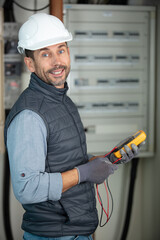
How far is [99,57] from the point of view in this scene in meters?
2.30

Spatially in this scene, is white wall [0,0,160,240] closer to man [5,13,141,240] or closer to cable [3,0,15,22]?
cable [3,0,15,22]

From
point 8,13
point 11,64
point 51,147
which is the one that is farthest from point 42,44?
point 8,13

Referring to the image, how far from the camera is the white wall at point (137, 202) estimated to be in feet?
7.79

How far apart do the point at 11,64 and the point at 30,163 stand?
1.41 metres

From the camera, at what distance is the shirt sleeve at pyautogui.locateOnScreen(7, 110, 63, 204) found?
1053 millimetres

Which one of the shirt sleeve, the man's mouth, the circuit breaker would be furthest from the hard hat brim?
the circuit breaker

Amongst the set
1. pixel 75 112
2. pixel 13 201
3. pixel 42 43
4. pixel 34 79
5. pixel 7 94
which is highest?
pixel 42 43

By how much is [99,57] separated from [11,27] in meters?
0.72

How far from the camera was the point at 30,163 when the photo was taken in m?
1.06

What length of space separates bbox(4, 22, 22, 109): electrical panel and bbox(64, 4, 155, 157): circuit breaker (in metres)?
0.42

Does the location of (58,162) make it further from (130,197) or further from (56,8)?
(130,197)

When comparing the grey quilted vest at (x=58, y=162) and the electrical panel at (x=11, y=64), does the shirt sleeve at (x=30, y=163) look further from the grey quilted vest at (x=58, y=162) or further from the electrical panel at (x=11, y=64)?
the electrical panel at (x=11, y=64)

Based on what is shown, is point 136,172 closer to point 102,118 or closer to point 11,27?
point 102,118

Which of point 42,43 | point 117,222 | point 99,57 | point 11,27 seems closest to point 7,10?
point 11,27
